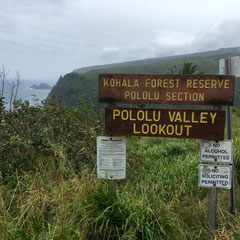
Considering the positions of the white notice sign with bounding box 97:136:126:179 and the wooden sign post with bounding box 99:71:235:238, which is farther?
the white notice sign with bounding box 97:136:126:179

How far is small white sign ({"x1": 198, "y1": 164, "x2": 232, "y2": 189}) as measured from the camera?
9.61ft

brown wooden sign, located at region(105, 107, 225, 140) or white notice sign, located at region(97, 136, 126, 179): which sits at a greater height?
brown wooden sign, located at region(105, 107, 225, 140)

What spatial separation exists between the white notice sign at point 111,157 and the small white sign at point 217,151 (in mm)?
967

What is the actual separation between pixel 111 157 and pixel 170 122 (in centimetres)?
86

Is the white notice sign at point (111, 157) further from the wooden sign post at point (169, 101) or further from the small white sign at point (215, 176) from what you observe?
the small white sign at point (215, 176)

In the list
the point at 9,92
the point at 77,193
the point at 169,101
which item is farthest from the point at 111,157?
the point at 9,92

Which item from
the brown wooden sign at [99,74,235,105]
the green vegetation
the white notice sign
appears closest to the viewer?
the green vegetation

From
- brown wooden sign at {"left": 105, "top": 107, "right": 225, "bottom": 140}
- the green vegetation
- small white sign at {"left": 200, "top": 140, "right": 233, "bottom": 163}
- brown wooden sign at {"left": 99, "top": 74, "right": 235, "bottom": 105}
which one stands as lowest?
the green vegetation

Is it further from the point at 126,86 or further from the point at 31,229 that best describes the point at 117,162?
the point at 31,229

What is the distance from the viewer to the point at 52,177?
11.5ft

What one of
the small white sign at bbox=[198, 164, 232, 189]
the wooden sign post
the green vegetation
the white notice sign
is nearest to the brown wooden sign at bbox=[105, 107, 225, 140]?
the wooden sign post

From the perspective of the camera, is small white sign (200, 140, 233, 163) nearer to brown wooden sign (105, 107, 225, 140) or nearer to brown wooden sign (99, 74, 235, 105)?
brown wooden sign (105, 107, 225, 140)

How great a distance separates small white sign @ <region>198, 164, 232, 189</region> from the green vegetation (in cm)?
30

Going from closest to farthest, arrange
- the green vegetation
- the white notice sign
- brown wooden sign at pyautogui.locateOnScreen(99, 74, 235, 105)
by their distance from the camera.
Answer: the green vegetation
brown wooden sign at pyautogui.locateOnScreen(99, 74, 235, 105)
the white notice sign
